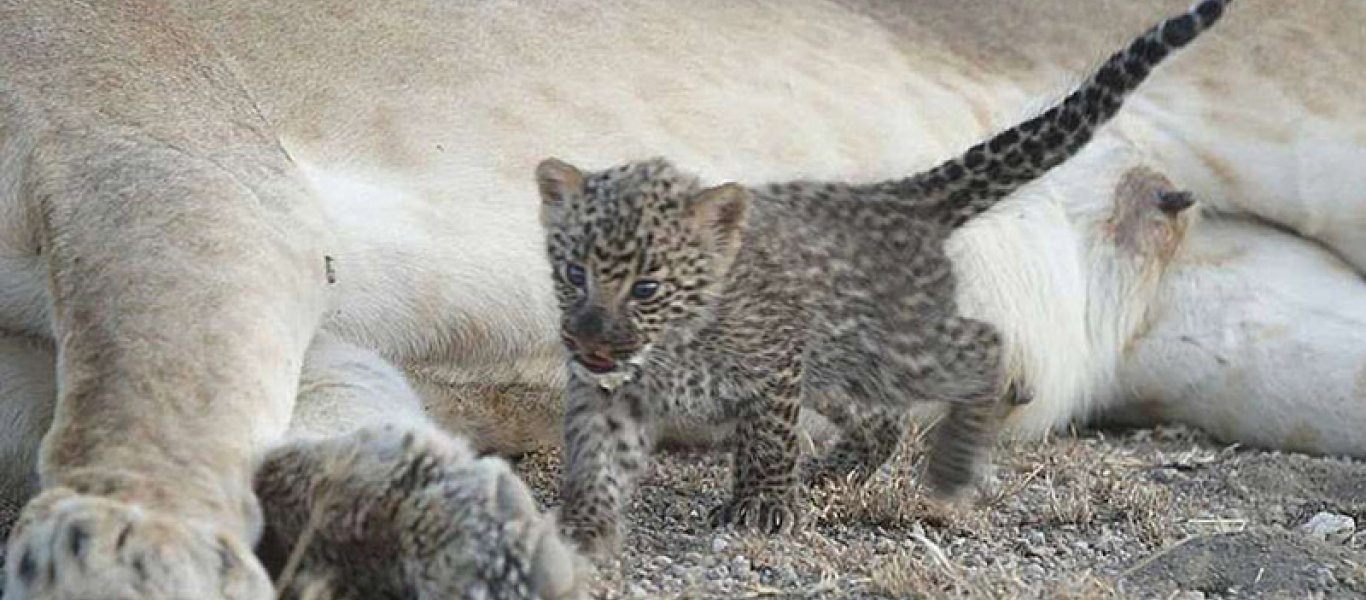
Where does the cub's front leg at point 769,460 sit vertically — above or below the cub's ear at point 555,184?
Result: below

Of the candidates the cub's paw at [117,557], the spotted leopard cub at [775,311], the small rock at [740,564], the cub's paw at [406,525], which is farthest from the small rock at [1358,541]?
the cub's paw at [117,557]

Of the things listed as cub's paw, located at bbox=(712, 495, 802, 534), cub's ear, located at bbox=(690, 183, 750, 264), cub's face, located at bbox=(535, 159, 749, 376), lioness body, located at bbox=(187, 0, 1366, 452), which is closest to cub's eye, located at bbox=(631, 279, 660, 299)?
cub's face, located at bbox=(535, 159, 749, 376)

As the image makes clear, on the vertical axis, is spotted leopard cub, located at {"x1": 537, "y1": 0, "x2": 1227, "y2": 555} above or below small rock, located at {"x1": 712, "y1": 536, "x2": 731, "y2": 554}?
above

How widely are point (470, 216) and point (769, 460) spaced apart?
0.84m

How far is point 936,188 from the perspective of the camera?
3713 mm

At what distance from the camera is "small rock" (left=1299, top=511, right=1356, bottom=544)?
11.9ft

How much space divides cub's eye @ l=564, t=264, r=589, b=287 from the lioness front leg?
349mm

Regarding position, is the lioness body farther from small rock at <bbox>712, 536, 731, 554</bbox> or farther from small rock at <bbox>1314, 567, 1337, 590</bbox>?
small rock at <bbox>1314, 567, 1337, 590</bbox>

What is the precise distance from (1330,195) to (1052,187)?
1.99 feet

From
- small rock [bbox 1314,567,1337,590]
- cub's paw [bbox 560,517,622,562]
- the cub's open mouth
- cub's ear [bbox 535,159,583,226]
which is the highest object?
cub's ear [bbox 535,159,583,226]

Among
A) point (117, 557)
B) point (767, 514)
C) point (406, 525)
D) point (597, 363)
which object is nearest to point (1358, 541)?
point (767, 514)

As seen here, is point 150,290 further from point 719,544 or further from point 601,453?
point 719,544

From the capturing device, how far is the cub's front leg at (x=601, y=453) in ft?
10.7

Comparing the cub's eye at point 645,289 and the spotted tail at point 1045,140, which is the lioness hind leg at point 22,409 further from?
the spotted tail at point 1045,140
